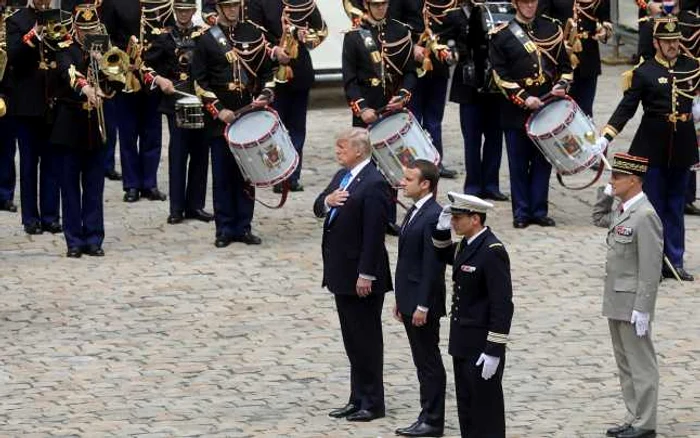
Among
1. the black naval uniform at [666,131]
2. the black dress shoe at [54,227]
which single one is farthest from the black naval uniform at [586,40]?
the black dress shoe at [54,227]

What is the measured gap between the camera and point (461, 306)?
11258 mm

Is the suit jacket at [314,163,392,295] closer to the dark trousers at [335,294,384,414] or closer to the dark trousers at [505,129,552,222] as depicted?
the dark trousers at [335,294,384,414]

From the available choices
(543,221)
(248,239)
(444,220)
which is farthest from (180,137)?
(444,220)

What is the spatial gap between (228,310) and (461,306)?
12.8ft

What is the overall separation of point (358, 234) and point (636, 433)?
220cm

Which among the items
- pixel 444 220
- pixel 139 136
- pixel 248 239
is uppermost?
pixel 444 220

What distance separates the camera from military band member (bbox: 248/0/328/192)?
17922 millimetres

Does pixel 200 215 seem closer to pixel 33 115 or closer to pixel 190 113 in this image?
pixel 190 113

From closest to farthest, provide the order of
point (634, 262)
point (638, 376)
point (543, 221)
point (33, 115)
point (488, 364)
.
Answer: point (488, 364), point (638, 376), point (634, 262), point (33, 115), point (543, 221)

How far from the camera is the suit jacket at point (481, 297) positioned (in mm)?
11000

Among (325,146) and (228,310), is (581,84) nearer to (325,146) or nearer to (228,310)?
(325,146)

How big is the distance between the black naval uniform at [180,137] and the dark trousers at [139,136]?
0.65 metres

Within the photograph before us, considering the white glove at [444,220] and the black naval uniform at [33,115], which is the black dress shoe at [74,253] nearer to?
the black naval uniform at [33,115]

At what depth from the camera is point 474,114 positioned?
60.6 ft
